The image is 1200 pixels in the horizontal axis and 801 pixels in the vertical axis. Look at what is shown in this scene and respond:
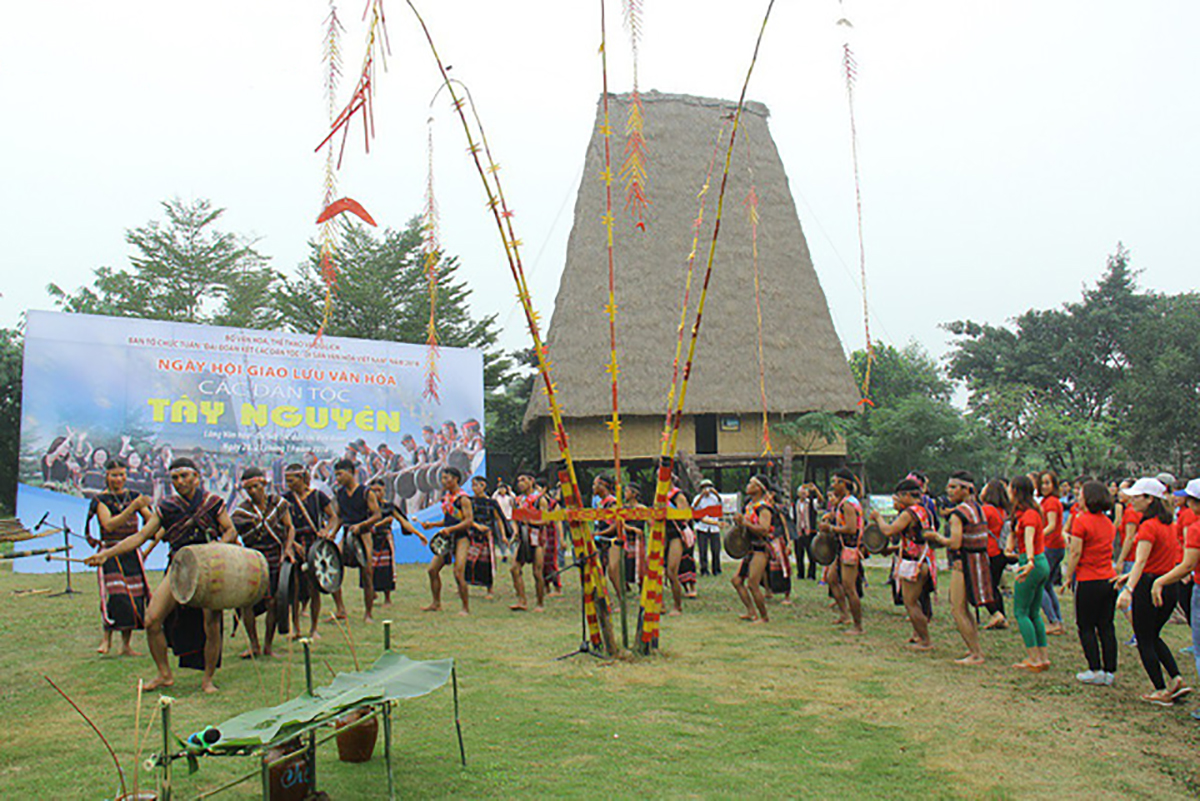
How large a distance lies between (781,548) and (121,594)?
7408 mm

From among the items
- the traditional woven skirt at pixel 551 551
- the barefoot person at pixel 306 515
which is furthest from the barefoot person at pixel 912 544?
the barefoot person at pixel 306 515

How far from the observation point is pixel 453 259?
3406 centimetres

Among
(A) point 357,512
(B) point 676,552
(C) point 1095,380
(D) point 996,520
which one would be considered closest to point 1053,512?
(D) point 996,520

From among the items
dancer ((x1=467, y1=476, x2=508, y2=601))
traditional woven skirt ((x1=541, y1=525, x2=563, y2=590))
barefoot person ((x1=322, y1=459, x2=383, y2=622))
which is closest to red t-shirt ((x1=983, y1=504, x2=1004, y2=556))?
traditional woven skirt ((x1=541, y1=525, x2=563, y2=590))

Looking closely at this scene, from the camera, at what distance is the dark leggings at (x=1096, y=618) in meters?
6.70

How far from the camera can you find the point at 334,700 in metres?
3.93

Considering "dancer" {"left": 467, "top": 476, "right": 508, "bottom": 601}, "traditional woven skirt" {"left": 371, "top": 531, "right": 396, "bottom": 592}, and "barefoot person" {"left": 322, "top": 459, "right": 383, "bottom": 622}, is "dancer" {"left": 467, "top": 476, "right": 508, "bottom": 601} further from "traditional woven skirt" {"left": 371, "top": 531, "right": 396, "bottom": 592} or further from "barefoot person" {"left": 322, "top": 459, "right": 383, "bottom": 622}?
"barefoot person" {"left": 322, "top": 459, "right": 383, "bottom": 622}

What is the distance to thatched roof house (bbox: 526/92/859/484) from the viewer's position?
26.4 metres

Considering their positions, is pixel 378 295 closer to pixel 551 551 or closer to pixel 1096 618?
pixel 551 551

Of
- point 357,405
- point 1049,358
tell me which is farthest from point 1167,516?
point 1049,358

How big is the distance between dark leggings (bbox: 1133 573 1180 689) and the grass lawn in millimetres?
282

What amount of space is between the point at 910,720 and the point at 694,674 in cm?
185

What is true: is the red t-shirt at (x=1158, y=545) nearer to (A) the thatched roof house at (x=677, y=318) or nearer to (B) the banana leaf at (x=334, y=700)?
(B) the banana leaf at (x=334, y=700)

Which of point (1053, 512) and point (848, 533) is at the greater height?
point (1053, 512)
